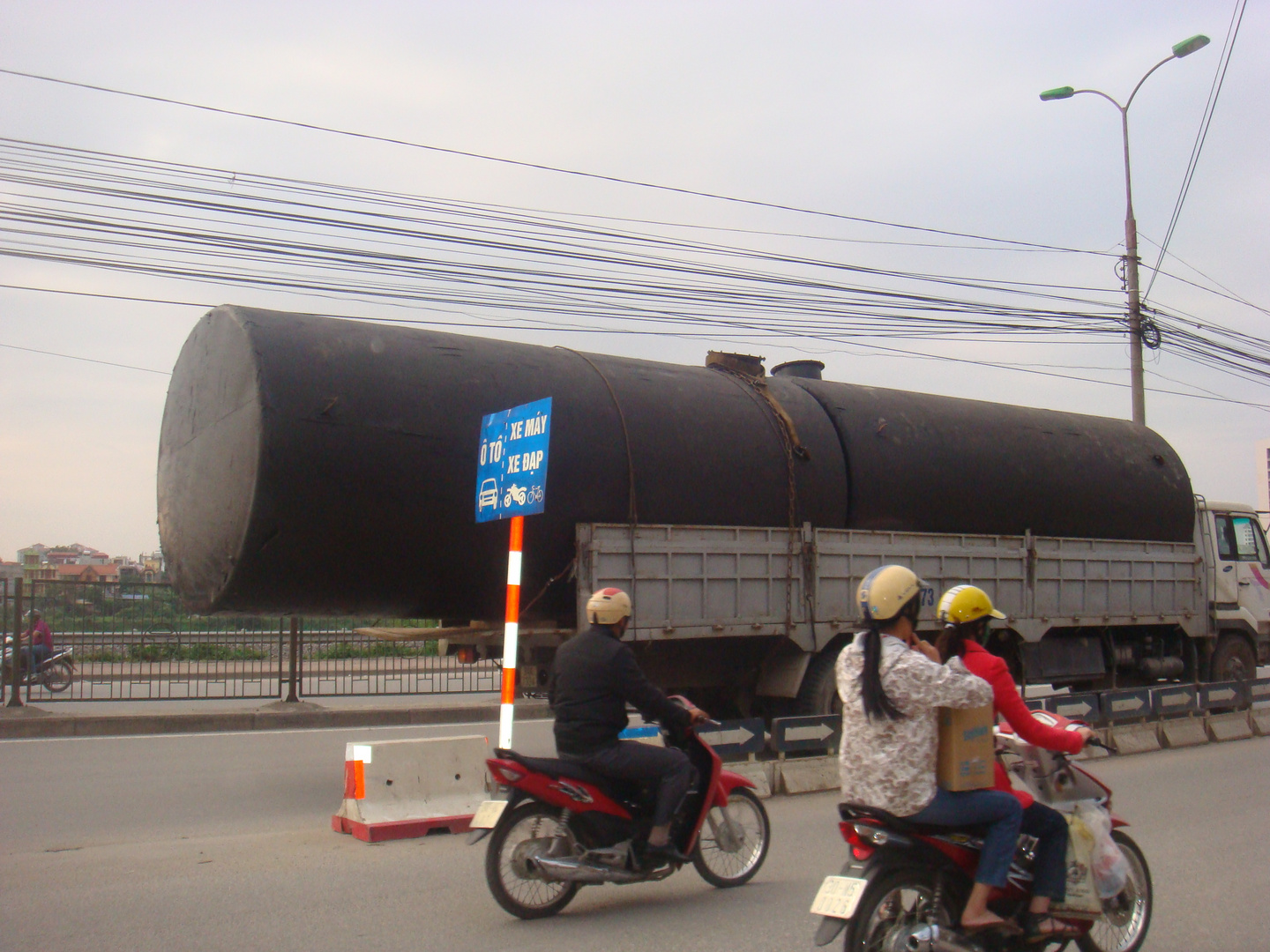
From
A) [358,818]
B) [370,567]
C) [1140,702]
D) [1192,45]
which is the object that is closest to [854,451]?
[1140,702]

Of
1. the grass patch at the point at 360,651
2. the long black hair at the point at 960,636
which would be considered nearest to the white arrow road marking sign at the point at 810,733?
the long black hair at the point at 960,636

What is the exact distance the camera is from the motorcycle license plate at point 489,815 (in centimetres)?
540

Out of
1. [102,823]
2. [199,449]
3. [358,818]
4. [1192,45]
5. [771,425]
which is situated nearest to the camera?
[358,818]

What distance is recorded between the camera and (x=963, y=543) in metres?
11.5

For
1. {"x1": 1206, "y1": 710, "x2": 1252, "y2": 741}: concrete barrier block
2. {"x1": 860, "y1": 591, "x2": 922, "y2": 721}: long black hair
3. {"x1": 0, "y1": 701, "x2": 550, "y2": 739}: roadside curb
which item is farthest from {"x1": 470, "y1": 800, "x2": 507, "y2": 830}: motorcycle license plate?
{"x1": 1206, "y1": 710, "x2": 1252, "y2": 741}: concrete barrier block

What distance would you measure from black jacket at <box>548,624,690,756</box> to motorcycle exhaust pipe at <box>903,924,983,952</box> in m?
1.91

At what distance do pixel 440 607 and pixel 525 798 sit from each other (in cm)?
373

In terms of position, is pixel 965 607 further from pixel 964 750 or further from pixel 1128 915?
pixel 1128 915

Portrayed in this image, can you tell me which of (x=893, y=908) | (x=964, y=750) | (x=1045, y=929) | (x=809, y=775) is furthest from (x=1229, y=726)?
(x=893, y=908)

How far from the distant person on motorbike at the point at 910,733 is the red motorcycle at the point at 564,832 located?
71.5 inches

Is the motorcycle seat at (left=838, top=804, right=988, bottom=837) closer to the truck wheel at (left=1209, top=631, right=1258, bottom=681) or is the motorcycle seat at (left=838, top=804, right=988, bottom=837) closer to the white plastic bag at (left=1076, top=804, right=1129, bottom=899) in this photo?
the white plastic bag at (left=1076, top=804, right=1129, bottom=899)

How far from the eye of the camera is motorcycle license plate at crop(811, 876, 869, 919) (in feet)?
12.5

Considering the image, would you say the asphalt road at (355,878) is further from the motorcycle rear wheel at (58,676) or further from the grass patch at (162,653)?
the motorcycle rear wheel at (58,676)

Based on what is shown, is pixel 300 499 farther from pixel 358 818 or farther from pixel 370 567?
pixel 358 818
